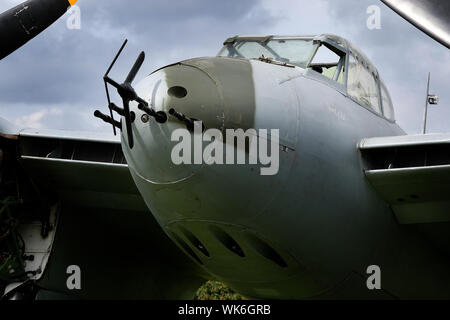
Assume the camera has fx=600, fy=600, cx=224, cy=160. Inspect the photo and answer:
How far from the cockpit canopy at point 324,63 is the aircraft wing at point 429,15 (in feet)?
3.63

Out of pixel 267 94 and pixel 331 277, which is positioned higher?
pixel 267 94

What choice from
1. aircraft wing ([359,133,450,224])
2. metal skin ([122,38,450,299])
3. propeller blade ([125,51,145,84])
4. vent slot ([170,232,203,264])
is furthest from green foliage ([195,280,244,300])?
propeller blade ([125,51,145,84])

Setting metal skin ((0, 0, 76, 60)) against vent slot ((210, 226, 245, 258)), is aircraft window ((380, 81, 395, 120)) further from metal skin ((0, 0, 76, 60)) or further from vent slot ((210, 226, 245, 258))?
metal skin ((0, 0, 76, 60))

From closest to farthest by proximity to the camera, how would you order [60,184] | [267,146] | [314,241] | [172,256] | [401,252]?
[267,146] < [314,241] < [401,252] < [60,184] < [172,256]

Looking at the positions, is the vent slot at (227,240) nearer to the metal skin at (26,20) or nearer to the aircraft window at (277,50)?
the aircraft window at (277,50)

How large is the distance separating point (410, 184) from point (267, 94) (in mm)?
1937

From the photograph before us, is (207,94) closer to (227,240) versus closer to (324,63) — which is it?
(227,240)

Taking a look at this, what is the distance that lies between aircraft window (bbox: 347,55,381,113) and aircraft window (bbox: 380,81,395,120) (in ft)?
0.66

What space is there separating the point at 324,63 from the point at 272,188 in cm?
279

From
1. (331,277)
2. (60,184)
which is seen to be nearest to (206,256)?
(331,277)

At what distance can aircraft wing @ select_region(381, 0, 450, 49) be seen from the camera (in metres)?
5.45

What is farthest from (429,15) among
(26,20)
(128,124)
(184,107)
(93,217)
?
(93,217)

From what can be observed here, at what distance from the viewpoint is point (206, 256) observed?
5.73m

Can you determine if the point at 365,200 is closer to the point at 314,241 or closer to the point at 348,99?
the point at 314,241
